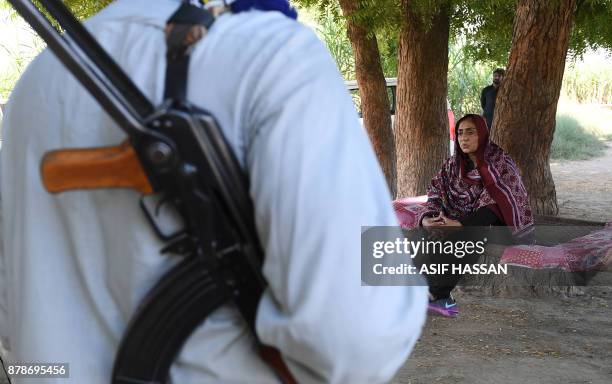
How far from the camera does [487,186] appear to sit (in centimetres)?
566

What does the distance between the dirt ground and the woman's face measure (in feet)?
3.67

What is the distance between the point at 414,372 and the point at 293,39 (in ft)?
11.9

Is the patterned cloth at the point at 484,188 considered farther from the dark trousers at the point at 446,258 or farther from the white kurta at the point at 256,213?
the white kurta at the point at 256,213

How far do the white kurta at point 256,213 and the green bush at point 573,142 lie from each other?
15.1 m

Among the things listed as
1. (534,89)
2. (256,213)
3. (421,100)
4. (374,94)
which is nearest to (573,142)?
(374,94)

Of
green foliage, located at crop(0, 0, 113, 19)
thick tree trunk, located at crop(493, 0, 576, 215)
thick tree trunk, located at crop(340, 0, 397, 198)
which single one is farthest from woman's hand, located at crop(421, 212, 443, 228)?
green foliage, located at crop(0, 0, 113, 19)

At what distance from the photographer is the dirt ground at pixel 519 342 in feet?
14.5

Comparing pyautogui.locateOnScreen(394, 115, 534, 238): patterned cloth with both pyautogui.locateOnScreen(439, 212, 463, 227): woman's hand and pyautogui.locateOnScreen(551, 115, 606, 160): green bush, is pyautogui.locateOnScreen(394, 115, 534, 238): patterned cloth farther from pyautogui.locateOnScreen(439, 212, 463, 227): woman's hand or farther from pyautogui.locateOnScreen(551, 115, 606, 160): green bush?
pyautogui.locateOnScreen(551, 115, 606, 160): green bush

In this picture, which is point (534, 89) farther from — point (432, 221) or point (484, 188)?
point (432, 221)

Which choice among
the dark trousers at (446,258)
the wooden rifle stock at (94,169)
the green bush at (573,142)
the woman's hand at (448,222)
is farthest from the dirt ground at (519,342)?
the green bush at (573,142)

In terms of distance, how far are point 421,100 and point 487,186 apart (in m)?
2.37

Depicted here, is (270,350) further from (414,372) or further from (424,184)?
(424,184)

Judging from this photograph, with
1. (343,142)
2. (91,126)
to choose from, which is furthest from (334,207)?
(91,126)

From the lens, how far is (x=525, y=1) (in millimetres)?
6008
